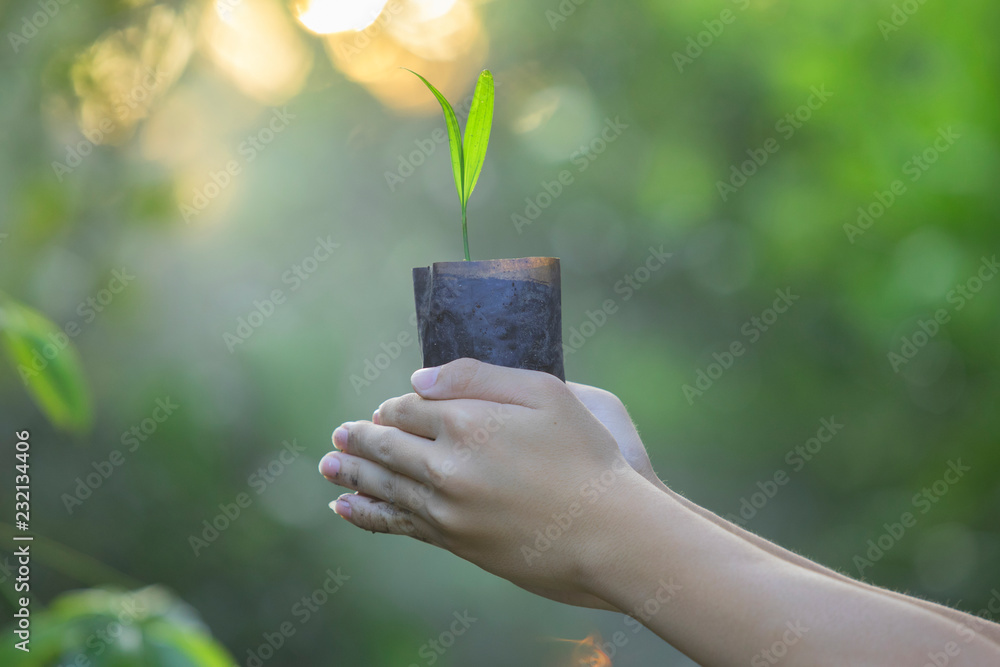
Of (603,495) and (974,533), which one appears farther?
(974,533)

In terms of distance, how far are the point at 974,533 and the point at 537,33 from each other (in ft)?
9.25

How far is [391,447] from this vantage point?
819mm

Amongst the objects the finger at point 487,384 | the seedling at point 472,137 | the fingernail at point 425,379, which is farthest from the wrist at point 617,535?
the seedling at point 472,137

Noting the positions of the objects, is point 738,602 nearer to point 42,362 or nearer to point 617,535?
point 617,535

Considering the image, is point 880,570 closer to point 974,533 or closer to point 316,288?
point 974,533

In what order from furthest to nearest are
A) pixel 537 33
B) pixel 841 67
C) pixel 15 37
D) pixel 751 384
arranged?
pixel 751 384, pixel 537 33, pixel 841 67, pixel 15 37

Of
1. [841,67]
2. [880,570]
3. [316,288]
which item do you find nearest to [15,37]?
[316,288]

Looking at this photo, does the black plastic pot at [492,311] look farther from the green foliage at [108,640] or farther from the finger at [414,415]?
the green foliage at [108,640]

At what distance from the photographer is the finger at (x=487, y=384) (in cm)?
80

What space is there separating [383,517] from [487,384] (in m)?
0.21

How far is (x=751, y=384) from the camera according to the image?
3236 millimetres

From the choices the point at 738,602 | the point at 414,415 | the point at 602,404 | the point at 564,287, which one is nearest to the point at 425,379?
the point at 414,415

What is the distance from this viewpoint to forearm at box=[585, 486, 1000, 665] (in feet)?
1.95

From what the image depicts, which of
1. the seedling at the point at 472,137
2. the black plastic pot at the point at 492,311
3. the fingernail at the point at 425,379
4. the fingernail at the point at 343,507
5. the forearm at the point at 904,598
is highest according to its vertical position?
the seedling at the point at 472,137
